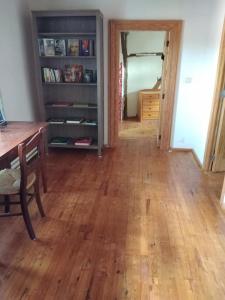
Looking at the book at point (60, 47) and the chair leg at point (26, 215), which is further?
the book at point (60, 47)

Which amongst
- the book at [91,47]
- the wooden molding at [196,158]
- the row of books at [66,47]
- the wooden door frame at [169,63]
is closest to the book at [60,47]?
the row of books at [66,47]

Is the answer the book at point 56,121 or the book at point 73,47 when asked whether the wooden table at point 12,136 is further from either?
the book at point 73,47

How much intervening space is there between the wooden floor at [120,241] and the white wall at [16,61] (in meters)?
1.05

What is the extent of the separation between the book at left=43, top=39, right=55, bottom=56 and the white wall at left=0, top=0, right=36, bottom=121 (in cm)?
29

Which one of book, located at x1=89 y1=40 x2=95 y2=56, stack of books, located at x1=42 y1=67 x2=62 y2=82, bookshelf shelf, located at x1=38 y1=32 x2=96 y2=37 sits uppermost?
bookshelf shelf, located at x1=38 y1=32 x2=96 y2=37

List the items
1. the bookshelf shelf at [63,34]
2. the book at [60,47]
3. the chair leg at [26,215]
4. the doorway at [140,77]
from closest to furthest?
the chair leg at [26,215] → the bookshelf shelf at [63,34] → the book at [60,47] → the doorway at [140,77]

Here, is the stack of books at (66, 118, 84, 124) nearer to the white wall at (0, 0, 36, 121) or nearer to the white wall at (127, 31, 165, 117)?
the white wall at (0, 0, 36, 121)

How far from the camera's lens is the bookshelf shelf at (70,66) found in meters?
3.27

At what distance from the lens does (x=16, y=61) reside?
3.13m

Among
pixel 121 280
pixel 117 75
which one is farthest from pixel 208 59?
pixel 121 280

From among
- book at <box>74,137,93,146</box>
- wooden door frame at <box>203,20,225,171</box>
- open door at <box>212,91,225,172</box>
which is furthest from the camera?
book at <box>74,137,93,146</box>

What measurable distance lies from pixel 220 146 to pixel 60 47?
2601 millimetres

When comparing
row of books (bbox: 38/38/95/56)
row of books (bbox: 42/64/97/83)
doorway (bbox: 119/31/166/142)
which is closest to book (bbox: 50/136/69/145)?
row of books (bbox: 42/64/97/83)

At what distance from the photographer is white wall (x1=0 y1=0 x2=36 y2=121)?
2.86 metres
